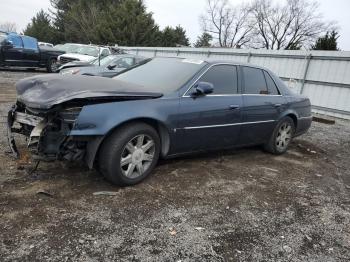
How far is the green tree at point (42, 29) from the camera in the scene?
5231 centimetres

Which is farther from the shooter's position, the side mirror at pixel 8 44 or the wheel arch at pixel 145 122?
the side mirror at pixel 8 44

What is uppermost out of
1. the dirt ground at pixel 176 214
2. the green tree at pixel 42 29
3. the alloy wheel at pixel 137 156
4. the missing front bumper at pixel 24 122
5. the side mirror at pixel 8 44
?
the green tree at pixel 42 29

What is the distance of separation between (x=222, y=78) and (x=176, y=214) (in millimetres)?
2336

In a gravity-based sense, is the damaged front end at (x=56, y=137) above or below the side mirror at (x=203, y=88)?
below

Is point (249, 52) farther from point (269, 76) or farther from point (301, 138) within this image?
point (269, 76)

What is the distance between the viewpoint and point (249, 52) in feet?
50.7

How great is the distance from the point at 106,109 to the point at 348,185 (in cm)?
379

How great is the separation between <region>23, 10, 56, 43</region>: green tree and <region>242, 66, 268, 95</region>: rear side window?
50.9 metres

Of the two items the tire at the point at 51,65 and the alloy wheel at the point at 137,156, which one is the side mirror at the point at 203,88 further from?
the tire at the point at 51,65

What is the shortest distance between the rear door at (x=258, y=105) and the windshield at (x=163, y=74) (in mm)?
950

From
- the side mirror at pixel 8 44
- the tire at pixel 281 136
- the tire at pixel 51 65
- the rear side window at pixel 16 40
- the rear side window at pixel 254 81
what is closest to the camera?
the rear side window at pixel 254 81

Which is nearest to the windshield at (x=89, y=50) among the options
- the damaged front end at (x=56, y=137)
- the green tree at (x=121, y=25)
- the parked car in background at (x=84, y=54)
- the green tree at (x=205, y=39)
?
the parked car in background at (x=84, y=54)

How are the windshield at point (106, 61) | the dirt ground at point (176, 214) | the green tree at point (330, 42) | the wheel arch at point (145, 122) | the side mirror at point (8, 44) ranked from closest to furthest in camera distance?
the dirt ground at point (176, 214), the wheel arch at point (145, 122), the windshield at point (106, 61), the side mirror at point (8, 44), the green tree at point (330, 42)

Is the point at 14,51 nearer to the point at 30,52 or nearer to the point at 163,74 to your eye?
the point at 30,52
